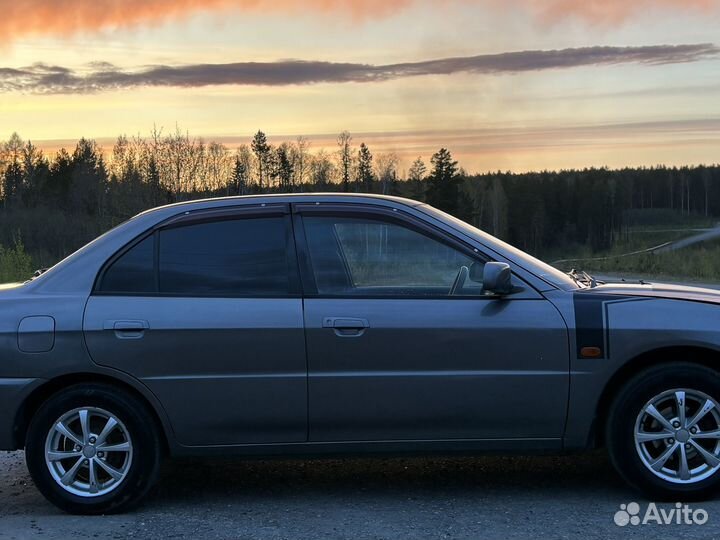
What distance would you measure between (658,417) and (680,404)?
14cm

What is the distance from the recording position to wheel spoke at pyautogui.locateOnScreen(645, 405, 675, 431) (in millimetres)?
4039

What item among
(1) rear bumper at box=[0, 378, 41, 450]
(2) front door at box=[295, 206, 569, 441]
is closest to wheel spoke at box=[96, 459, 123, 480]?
(1) rear bumper at box=[0, 378, 41, 450]

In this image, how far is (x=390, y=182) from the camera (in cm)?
5297

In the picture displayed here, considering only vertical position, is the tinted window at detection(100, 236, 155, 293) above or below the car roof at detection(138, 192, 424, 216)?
below

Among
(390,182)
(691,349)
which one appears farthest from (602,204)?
(691,349)

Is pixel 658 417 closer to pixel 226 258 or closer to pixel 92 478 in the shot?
pixel 226 258

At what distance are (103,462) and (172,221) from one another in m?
1.41

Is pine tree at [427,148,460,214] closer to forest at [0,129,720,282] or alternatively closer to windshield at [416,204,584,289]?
forest at [0,129,720,282]

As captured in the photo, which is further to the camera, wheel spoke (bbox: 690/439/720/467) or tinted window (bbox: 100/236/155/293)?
tinted window (bbox: 100/236/155/293)

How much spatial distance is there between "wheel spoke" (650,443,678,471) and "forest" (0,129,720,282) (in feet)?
62.1

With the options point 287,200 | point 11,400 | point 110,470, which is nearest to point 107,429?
point 110,470

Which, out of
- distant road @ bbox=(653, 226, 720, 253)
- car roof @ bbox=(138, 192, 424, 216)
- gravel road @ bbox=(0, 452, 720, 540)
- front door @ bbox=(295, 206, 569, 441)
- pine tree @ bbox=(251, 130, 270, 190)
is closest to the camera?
gravel road @ bbox=(0, 452, 720, 540)

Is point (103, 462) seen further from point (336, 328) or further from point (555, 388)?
point (555, 388)

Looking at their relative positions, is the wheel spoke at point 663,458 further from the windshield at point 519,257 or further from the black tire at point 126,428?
the black tire at point 126,428
